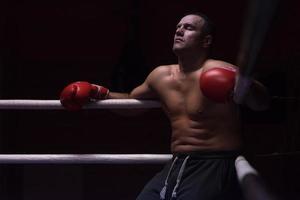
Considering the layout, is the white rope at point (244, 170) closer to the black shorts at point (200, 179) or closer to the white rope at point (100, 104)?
the black shorts at point (200, 179)

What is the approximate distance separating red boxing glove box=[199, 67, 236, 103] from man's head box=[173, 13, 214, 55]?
26 centimetres

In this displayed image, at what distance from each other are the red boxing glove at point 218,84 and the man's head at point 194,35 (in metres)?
0.26

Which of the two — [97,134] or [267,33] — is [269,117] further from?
[267,33]

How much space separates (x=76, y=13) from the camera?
355 centimetres

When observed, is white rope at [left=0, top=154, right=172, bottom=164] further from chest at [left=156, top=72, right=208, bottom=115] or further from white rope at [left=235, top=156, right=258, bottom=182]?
white rope at [left=235, top=156, right=258, bottom=182]

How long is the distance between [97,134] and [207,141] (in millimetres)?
→ 1973

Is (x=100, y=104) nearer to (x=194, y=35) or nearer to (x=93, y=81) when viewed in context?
(x=194, y=35)

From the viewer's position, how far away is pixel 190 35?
1.82 m

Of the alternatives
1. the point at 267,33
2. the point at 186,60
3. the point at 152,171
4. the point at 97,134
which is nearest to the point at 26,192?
the point at 97,134

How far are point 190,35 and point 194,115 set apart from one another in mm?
286

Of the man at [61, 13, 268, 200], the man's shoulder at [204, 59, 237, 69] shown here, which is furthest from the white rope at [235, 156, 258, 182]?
the man's shoulder at [204, 59, 237, 69]

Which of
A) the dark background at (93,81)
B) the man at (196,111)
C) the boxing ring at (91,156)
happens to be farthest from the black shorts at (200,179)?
the dark background at (93,81)

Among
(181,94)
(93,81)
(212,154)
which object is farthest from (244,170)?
(93,81)

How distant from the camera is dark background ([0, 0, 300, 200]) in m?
3.43
